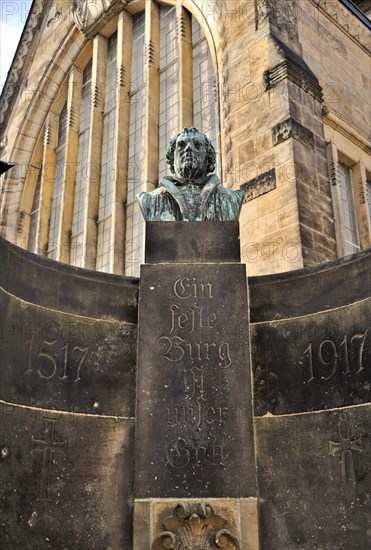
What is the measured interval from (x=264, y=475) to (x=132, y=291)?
1758mm

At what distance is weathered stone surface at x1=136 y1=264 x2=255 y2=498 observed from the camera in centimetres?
504

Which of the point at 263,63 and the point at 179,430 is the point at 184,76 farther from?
the point at 179,430

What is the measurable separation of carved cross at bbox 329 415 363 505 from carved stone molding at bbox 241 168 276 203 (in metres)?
6.58

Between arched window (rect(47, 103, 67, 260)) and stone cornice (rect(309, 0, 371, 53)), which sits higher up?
stone cornice (rect(309, 0, 371, 53))

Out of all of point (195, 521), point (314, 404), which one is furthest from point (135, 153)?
point (195, 521)

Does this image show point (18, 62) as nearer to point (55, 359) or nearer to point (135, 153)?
point (135, 153)

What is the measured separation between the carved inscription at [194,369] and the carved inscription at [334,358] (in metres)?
0.62

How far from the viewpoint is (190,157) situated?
21.1ft

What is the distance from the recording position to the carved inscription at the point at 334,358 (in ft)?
17.5

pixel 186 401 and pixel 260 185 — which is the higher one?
pixel 260 185

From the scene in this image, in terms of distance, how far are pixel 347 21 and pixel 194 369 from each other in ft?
42.4

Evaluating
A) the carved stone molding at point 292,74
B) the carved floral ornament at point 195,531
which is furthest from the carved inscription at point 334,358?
the carved stone molding at point 292,74

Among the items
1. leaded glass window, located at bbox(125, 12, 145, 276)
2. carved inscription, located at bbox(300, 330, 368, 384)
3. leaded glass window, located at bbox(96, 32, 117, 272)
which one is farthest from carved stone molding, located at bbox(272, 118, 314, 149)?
carved inscription, located at bbox(300, 330, 368, 384)

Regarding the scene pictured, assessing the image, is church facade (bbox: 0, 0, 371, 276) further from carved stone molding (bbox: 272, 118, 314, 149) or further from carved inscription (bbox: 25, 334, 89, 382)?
carved inscription (bbox: 25, 334, 89, 382)
